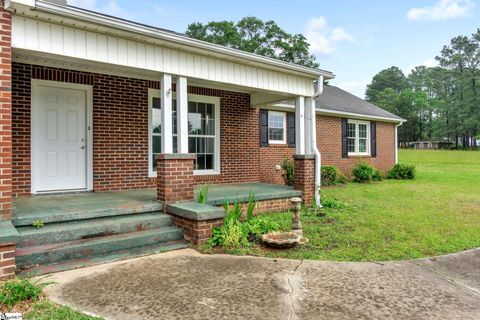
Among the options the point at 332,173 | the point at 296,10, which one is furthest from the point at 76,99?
the point at 296,10

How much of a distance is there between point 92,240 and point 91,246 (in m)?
0.16

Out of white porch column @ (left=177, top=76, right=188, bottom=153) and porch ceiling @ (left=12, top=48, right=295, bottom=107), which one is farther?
white porch column @ (left=177, top=76, right=188, bottom=153)

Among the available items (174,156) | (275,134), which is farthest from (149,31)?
(275,134)

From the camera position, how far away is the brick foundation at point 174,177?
5.28m

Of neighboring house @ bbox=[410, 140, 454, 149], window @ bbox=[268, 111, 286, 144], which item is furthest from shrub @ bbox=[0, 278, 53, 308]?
neighboring house @ bbox=[410, 140, 454, 149]

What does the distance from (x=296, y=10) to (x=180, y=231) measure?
1193 cm

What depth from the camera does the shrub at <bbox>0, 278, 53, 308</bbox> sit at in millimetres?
2824

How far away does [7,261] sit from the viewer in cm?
336

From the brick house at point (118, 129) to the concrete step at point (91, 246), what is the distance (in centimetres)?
Result: 1

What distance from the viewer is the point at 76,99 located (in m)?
6.63

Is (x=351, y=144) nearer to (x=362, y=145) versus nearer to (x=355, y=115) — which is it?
(x=362, y=145)

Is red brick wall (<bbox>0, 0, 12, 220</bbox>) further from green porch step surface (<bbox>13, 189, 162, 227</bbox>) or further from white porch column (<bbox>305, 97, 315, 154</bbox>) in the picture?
white porch column (<bbox>305, 97, 315, 154</bbox>)

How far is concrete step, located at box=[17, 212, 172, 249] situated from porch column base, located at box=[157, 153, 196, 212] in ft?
1.11

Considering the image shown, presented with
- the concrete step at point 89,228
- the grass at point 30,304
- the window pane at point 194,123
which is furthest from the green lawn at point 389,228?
the window pane at point 194,123
